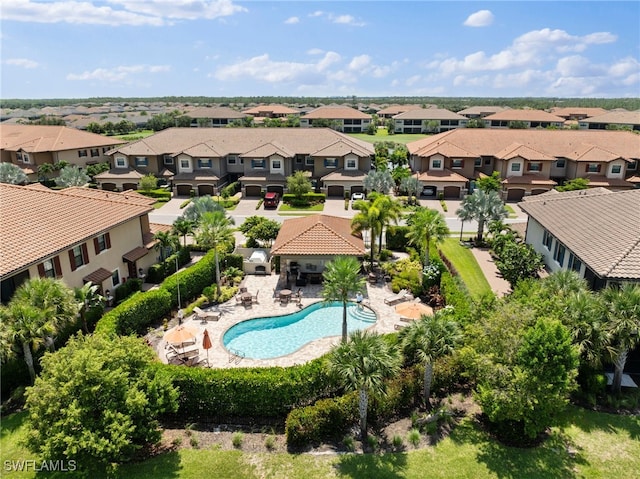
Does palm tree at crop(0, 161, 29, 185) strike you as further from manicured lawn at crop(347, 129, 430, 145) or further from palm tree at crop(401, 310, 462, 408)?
manicured lawn at crop(347, 129, 430, 145)

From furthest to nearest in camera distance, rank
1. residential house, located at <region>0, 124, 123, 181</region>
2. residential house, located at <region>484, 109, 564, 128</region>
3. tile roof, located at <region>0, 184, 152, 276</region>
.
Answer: residential house, located at <region>484, 109, 564, 128</region>
residential house, located at <region>0, 124, 123, 181</region>
tile roof, located at <region>0, 184, 152, 276</region>

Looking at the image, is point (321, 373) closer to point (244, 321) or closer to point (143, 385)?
point (143, 385)

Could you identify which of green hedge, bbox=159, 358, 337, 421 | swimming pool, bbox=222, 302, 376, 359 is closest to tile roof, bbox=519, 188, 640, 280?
swimming pool, bbox=222, 302, 376, 359

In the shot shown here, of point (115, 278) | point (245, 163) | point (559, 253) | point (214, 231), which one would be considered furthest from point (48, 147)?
point (559, 253)

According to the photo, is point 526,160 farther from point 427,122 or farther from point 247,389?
point 427,122

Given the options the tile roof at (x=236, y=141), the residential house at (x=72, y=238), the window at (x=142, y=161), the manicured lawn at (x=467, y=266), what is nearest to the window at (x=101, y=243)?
the residential house at (x=72, y=238)

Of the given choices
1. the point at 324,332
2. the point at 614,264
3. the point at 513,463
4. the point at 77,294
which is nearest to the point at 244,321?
the point at 324,332

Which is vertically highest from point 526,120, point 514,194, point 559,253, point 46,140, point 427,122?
point 526,120
